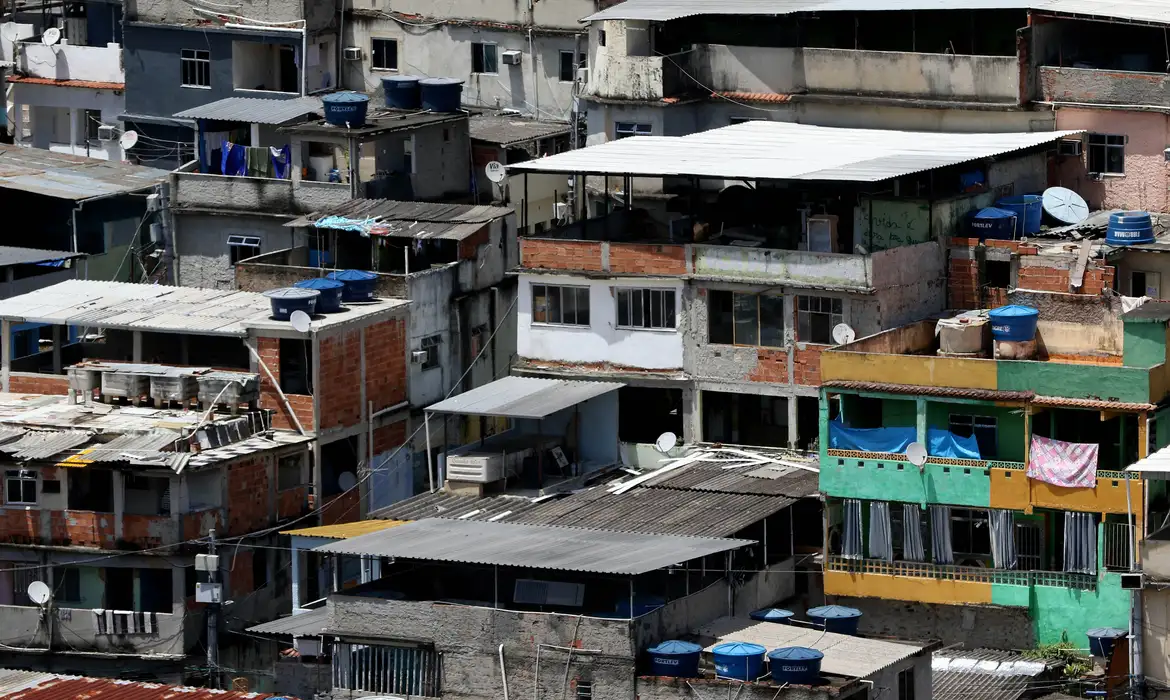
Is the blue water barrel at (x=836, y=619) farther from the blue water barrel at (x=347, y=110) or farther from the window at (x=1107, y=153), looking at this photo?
the blue water barrel at (x=347, y=110)

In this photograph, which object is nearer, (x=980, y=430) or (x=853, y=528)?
(x=980, y=430)

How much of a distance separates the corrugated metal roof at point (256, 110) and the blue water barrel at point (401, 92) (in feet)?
5.26

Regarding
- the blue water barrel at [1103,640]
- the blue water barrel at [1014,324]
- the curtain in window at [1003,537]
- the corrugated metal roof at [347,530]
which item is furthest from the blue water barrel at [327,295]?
the blue water barrel at [1103,640]

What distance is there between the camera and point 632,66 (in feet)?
246

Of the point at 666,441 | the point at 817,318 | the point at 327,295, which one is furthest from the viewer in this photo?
the point at 327,295

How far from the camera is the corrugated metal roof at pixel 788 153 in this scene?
2625 inches

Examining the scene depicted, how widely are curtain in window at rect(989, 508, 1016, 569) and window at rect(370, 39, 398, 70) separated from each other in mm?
27713

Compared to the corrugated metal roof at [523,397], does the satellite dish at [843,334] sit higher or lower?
higher

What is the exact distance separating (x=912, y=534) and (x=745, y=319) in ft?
23.7

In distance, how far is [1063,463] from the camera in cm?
5934

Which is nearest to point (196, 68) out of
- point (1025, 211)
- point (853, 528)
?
point (1025, 211)

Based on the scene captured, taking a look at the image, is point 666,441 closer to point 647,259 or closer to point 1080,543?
point 647,259

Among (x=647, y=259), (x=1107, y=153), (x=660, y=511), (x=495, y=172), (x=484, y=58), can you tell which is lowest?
(x=660, y=511)

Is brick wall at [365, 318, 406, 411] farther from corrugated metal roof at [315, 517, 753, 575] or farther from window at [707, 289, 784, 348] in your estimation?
corrugated metal roof at [315, 517, 753, 575]
